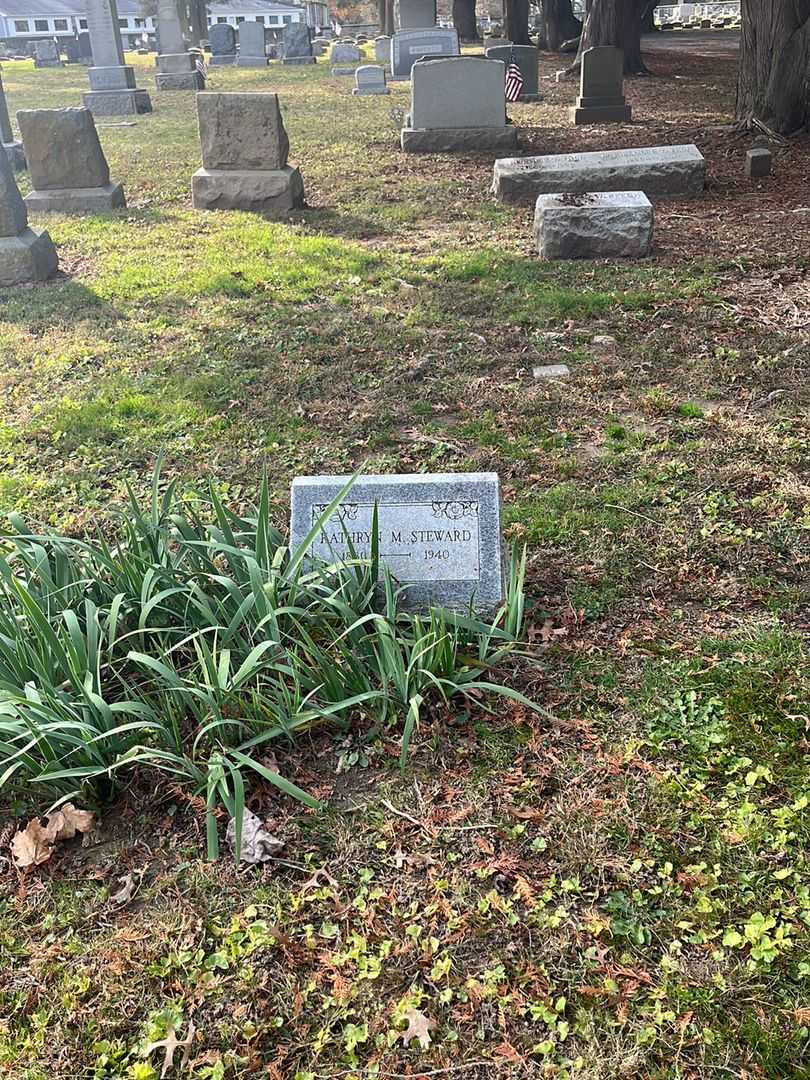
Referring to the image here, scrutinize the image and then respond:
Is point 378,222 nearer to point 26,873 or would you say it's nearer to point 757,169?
point 757,169

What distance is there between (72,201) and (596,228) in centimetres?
597

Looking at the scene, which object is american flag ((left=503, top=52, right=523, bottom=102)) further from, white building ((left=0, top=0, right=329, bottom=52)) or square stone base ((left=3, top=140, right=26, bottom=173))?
white building ((left=0, top=0, right=329, bottom=52))

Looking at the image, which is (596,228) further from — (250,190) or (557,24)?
(557,24)

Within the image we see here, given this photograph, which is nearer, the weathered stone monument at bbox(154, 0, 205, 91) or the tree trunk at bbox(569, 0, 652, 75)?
the tree trunk at bbox(569, 0, 652, 75)

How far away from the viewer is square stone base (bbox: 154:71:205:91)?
23.3 meters

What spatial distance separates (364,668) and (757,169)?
939 cm

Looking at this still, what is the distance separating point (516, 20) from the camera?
86.4 feet

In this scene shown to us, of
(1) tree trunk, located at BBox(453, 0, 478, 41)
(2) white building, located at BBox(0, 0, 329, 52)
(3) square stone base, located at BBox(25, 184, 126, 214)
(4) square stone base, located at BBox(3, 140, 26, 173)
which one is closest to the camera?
(3) square stone base, located at BBox(25, 184, 126, 214)

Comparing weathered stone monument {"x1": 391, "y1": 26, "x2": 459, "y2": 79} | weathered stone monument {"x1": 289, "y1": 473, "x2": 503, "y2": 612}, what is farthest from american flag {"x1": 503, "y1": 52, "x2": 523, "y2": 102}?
weathered stone monument {"x1": 289, "y1": 473, "x2": 503, "y2": 612}

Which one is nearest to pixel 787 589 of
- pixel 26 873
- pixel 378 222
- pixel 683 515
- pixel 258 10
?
pixel 683 515

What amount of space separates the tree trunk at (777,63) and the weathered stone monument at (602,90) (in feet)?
10.5

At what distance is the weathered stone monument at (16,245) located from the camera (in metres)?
8.00

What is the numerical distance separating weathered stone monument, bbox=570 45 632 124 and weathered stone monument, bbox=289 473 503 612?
540 inches

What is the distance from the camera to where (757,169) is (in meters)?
10.5
